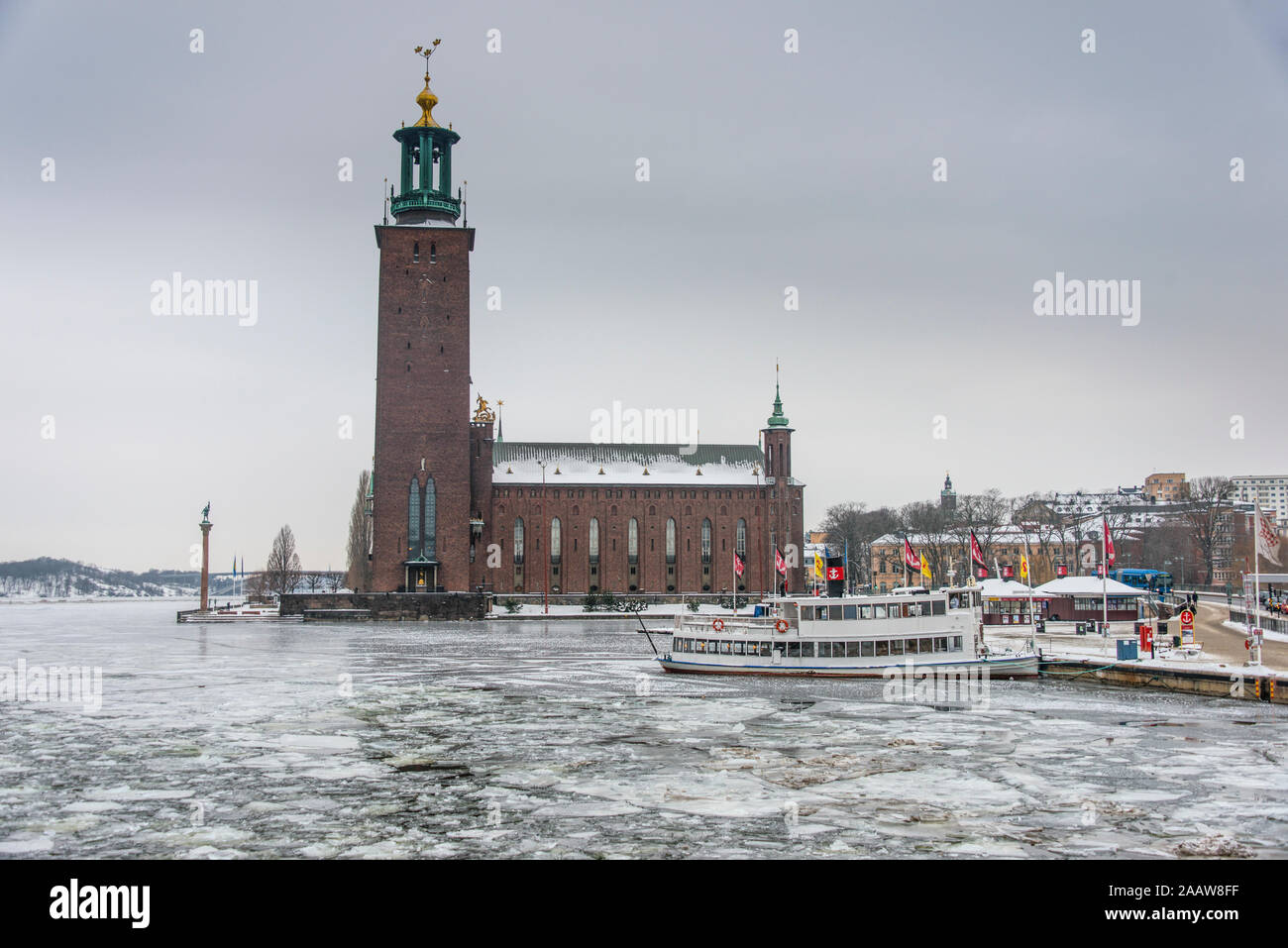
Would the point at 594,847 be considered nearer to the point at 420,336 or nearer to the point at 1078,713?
the point at 1078,713

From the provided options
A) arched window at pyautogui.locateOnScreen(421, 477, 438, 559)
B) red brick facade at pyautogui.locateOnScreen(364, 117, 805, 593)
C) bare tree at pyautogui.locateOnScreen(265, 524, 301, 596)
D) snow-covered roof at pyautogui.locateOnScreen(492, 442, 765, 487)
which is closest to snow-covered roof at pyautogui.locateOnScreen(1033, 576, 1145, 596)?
red brick facade at pyautogui.locateOnScreen(364, 117, 805, 593)

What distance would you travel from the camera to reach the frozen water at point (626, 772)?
54.6ft

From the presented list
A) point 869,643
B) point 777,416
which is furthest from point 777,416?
point 869,643

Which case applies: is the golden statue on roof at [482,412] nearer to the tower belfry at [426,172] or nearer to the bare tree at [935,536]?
the tower belfry at [426,172]

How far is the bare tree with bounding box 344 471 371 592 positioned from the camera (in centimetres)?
11694

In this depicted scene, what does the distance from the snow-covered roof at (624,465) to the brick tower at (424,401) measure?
1887 cm

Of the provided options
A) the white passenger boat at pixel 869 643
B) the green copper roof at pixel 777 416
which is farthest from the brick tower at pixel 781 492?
the white passenger boat at pixel 869 643

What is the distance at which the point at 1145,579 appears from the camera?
307ft

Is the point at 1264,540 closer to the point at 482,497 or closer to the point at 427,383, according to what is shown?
the point at 427,383

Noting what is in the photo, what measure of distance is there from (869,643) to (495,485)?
3107 inches

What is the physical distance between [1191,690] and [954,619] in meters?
9.55
